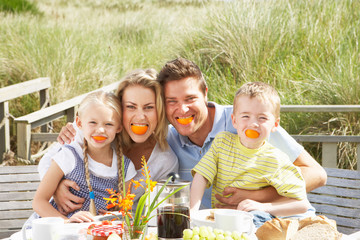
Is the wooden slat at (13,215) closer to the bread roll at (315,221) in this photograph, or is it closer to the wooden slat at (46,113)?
the wooden slat at (46,113)

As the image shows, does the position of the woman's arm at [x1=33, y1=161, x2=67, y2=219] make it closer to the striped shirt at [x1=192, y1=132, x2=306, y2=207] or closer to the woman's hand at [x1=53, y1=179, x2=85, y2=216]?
the woman's hand at [x1=53, y1=179, x2=85, y2=216]

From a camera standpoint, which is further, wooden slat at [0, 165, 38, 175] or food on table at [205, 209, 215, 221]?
wooden slat at [0, 165, 38, 175]

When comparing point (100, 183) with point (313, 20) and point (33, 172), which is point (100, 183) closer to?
point (33, 172)

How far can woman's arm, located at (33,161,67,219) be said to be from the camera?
112 inches

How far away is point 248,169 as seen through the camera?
277cm

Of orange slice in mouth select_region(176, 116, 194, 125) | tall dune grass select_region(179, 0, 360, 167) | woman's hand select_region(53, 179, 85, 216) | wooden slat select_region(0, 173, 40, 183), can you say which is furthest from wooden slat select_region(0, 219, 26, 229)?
tall dune grass select_region(179, 0, 360, 167)

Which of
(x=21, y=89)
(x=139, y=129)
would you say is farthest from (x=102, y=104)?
(x=21, y=89)

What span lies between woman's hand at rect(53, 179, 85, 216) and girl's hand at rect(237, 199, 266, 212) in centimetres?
99

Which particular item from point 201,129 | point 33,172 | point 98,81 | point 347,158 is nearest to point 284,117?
point 347,158

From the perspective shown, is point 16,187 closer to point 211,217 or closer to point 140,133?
point 140,133

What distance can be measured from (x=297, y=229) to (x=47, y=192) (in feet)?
5.00

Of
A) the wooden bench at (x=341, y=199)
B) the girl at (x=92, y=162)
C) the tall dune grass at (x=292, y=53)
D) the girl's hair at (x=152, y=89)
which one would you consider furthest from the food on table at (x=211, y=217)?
the tall dune grass at (x=292, y=53)

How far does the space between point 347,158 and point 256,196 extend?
3.19m

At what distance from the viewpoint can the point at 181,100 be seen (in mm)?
3191
